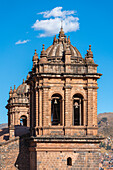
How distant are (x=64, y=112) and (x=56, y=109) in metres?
2.73

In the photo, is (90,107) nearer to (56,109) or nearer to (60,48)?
(56,109)

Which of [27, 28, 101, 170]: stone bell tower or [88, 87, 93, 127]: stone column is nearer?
[27, 28, 101, 170]: stone bell tower

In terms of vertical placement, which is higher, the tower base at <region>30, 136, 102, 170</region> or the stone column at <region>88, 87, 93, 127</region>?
the stone column at <region>88, 87, 93, 127</region>

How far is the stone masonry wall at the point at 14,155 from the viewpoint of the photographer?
1612 inches

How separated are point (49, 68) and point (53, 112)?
4.52 m

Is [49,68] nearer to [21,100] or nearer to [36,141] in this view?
[36,141]

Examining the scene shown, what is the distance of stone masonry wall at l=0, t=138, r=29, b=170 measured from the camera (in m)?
40.9

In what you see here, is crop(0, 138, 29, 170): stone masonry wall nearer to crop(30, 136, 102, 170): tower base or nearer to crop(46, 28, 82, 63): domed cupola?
crop(30, 136, 102, 170): tower base

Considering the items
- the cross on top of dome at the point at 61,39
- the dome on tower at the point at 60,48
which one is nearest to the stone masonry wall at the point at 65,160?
the dome on tower at the point at 60,48

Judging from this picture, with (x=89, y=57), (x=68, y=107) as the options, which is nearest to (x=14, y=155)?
(x=68, y=107)

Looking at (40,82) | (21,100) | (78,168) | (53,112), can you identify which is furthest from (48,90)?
(21,100)

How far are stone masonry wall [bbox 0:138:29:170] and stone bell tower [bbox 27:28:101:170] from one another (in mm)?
1265

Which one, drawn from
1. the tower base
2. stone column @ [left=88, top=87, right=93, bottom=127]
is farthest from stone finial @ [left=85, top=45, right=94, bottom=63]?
the tower base

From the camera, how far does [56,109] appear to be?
42.2 m
